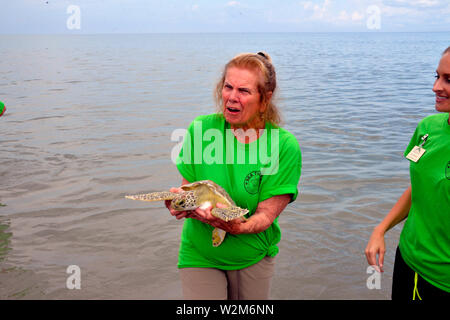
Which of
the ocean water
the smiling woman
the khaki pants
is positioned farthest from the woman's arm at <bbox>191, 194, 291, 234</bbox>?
the smiling woman

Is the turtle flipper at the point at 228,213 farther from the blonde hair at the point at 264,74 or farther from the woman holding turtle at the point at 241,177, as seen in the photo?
the blonde hair at the point at 264,74

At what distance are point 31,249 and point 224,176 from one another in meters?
4.05

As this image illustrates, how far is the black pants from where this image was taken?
269 centimetres

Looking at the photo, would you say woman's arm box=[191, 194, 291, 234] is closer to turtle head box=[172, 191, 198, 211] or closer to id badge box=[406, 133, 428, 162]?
turtle head box=[172, 191, 198, 211]

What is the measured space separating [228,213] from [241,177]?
337 millimetres

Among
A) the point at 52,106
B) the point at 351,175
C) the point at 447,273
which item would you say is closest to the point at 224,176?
the point at 447,273

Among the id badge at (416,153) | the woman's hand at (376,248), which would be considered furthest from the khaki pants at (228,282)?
the id badge at (416,153)

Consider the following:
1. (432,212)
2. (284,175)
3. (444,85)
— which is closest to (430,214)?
(432,212)

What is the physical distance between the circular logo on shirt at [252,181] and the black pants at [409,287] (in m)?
1.07

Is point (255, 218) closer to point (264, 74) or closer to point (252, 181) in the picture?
point (252, 181)

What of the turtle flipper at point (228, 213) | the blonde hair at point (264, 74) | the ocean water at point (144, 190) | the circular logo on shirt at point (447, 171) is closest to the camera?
the circular logo on shirt at point (447, 171)

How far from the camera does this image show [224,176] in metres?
3.14

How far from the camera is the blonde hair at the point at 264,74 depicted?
323 centimetres
